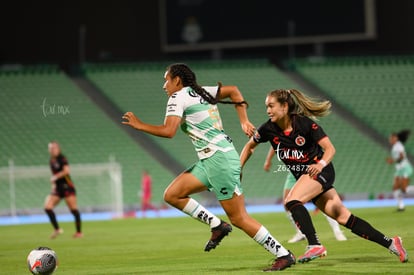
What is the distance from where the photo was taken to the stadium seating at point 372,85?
3634 centimetres

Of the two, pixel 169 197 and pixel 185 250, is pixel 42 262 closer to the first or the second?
pixel 169 197

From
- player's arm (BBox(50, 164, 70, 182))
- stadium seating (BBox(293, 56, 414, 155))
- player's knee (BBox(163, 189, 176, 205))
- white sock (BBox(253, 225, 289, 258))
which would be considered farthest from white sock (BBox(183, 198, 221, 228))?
stadium seating (BBox(293, 56, 414, 155))

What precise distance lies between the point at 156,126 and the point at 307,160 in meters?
1.92

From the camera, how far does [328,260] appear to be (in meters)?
11.2

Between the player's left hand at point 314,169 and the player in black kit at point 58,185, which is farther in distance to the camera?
the player in black kit at point 58,185

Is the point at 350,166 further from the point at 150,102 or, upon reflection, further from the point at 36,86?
the point at 36,86

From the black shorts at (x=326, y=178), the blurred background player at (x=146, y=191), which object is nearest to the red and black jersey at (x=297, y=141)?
the black shorts at (x=326, y=178)

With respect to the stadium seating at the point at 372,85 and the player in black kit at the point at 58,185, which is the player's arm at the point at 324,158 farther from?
the stadium seating at the point at 372,85

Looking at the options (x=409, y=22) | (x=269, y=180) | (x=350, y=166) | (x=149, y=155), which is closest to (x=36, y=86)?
(x=149, y=155)

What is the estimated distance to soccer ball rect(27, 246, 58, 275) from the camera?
33.4 feet

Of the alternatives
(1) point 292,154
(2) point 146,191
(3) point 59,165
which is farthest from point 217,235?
(2) point 146,191

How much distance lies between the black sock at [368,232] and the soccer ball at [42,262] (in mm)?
3430

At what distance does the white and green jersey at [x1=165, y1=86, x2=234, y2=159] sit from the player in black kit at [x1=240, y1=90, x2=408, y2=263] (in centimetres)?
56

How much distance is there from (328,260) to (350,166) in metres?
22.9
